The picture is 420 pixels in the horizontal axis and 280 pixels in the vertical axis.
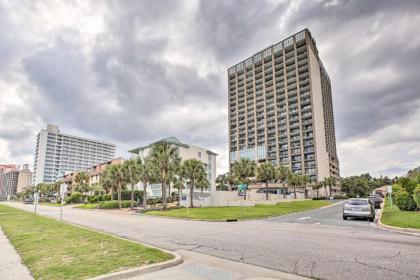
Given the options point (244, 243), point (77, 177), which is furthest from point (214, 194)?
point (77, 177)

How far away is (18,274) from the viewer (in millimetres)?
6512

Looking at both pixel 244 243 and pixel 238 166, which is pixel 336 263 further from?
pixel 238 166

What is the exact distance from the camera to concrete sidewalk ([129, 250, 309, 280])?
6195 millimetres

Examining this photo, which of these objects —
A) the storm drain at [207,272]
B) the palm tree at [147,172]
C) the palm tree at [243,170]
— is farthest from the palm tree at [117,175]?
the storm drain at [207,272]

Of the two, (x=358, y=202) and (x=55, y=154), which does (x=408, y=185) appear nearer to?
(x=358, y=202)

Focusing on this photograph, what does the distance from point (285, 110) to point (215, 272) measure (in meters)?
118

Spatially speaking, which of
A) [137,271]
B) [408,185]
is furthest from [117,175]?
[137,271]

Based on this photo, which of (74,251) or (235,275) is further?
(74,251)

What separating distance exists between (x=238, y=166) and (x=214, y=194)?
12.8m

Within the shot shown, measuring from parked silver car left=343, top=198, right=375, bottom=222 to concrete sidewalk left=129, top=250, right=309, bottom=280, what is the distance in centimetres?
1744

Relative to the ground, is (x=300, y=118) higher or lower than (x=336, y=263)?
higher

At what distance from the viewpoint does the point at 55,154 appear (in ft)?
574

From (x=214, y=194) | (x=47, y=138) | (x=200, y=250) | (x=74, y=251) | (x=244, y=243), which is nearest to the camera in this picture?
(x=74, y=251)

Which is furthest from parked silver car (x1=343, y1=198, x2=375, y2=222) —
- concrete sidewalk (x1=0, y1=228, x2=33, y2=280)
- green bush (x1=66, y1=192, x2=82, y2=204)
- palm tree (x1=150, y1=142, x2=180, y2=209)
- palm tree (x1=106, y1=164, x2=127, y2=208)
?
green bush (x1=66, y1=192, x2=82, y2=204)
